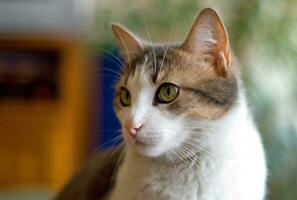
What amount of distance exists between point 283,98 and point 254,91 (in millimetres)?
72

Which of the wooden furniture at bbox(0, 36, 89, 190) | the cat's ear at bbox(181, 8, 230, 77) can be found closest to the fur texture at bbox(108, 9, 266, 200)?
the cat's ear at bbox(181, 8, 230, 77)

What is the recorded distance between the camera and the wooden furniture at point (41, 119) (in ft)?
8.94

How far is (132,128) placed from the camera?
0.93 metres

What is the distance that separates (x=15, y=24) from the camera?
2.76 meters

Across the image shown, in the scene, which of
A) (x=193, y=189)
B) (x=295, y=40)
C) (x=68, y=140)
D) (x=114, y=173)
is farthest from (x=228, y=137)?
(x=68, y=140)

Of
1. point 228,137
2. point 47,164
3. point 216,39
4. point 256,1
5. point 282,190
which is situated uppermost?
point 256,1

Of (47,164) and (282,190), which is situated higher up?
(282,190)

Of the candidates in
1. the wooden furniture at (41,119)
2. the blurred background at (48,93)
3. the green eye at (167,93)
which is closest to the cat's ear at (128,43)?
the green eye at (167,93)

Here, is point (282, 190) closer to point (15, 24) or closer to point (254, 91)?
point (254, 91)

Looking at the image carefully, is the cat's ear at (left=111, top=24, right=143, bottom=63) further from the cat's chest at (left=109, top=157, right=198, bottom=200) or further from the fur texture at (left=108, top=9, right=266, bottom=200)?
the cat's chest at (left=109, top=157, right=198, bottom=200)

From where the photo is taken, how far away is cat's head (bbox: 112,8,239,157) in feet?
3.07

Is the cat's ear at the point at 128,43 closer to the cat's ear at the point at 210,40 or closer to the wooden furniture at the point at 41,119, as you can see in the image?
the cat's ear at the point at 210,40

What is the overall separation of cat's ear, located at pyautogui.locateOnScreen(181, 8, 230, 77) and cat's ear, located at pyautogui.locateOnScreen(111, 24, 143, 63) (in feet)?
0.41

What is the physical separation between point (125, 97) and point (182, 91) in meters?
0.12
